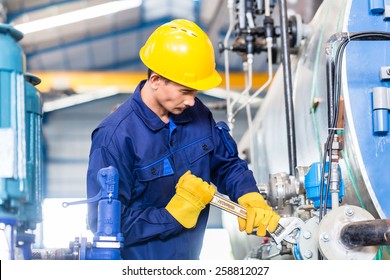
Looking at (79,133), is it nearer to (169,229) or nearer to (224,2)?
(224,2)

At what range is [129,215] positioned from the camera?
6.33ft

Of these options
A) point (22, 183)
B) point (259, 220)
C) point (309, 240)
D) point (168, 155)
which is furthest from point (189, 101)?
point (22, 183)

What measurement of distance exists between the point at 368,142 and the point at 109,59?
871cm

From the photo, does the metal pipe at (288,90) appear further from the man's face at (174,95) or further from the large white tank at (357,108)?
the man's face at (174,95)

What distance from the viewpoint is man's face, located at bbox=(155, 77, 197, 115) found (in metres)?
2.02

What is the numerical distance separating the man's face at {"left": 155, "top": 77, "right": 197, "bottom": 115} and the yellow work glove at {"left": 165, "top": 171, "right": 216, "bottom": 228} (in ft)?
0.90

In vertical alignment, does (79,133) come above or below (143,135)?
below

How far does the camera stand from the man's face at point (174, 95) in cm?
202

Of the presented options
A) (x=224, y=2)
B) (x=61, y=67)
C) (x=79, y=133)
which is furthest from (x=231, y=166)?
(x=79, y=133)

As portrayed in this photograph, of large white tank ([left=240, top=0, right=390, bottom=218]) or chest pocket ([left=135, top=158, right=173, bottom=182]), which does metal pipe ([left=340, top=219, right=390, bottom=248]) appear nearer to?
large white tank ([left=240, top=0, right=390, bottom=218])

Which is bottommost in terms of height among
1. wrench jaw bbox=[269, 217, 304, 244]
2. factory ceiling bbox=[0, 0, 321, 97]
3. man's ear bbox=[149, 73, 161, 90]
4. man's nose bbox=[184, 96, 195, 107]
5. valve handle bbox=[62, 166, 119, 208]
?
factory ceiling bbox=[0, 0, 321, 97]

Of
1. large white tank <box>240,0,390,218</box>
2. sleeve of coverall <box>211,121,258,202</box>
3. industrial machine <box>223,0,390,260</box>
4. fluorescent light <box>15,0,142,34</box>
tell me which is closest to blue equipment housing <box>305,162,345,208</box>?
industrial machine <box>223,0,390,260</box>

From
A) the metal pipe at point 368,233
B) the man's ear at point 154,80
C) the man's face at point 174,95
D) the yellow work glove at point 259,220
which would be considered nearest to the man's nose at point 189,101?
the man's face at point 174,95
